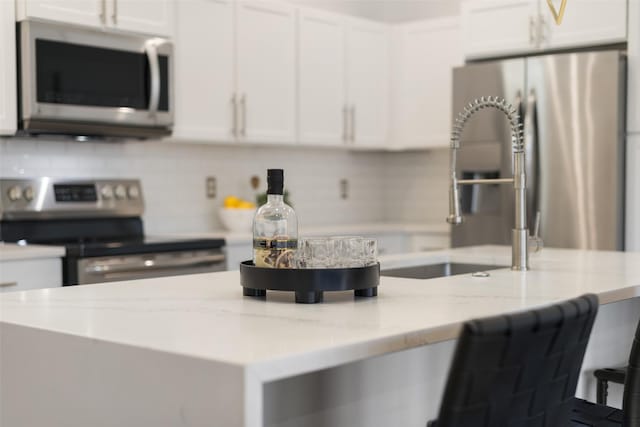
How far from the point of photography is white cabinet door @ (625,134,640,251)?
4.40 m

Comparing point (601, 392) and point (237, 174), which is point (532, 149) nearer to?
point (237, 174)

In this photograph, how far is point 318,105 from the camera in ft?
16.7

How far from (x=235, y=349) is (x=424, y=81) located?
4.19 m

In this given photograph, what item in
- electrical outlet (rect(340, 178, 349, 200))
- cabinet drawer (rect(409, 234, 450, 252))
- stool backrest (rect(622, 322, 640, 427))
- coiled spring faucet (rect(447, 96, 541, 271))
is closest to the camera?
stool backrest (rect(622, 322, 640, 427))

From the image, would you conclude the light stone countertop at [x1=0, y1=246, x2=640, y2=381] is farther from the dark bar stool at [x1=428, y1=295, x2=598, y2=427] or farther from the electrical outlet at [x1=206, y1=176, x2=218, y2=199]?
the electrical outlet at [x1=206, y1=176, x2=218, y2=199]

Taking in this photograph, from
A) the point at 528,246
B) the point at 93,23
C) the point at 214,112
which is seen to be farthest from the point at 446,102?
the point at 528,246

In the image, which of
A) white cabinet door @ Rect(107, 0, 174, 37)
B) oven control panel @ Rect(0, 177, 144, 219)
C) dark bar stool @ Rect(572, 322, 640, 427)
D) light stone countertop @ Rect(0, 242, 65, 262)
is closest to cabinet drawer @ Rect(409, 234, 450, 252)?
oven control panel @ Rect(0, 177, 144, 219)

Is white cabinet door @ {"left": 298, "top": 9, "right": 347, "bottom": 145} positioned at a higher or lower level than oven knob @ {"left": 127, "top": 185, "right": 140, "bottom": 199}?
higher

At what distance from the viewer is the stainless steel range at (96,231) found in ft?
11.9

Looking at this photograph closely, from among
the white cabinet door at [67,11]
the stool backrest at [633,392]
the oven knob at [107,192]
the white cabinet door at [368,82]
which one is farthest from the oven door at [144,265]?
the stool backrest at [633,392]

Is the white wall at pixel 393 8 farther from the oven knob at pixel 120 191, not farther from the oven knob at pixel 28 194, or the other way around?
the oven knob at pixel 28 194

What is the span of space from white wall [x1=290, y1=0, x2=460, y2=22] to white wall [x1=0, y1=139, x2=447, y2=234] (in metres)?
0.91

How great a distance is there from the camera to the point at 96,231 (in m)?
4.36

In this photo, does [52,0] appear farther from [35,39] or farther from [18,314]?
[18,314]
